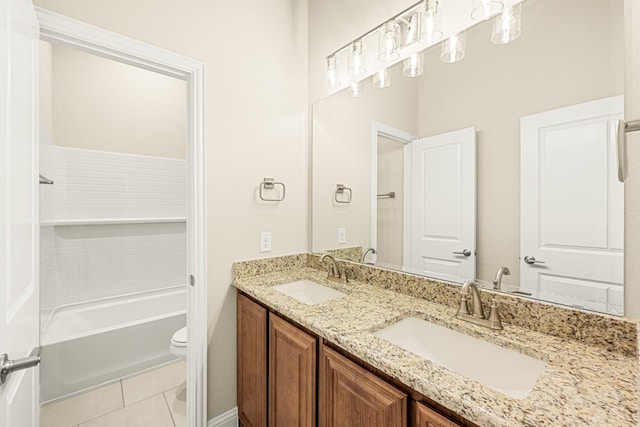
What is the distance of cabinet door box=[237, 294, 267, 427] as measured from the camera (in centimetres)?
140

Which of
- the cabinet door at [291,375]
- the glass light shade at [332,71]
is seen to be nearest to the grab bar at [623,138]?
the cabinet door at [291,375]

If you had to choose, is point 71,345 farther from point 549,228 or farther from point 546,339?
point 549,228

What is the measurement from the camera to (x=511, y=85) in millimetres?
1077

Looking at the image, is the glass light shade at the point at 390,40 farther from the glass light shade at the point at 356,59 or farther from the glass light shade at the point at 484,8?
the glass light shade at the point at 484,8

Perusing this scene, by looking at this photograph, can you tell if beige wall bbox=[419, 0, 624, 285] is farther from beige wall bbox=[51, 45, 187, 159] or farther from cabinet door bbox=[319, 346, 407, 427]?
beige wall bbox=[51, 45, 187, 159]

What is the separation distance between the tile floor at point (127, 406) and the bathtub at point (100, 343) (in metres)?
0.10

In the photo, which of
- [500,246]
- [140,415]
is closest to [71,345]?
[140,415]

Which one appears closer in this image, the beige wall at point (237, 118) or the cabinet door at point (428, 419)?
the cabinet door at point (428, 419)

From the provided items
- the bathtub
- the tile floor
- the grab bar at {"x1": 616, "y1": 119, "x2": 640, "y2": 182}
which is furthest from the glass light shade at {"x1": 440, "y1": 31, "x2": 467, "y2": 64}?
the bathtub

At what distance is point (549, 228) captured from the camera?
3.27ft

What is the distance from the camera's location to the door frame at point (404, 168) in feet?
4.72

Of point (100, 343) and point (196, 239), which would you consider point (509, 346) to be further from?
point (100, 343)

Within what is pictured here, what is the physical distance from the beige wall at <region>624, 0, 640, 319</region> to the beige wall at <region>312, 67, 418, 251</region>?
724 millimetres

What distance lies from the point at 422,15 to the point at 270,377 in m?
1.86
